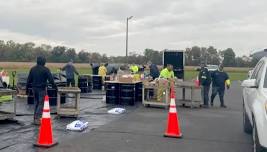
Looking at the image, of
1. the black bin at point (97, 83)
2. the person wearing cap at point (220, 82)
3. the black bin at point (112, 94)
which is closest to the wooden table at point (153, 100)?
the black bin at point (112, 94)

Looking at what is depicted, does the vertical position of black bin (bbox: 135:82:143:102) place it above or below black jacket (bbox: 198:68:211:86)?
below

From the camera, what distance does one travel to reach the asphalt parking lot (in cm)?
845

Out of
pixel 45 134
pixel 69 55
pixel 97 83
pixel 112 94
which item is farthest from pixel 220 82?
pixel 69 55

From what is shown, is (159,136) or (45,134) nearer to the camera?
(45,134)

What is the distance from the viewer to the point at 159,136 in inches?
388

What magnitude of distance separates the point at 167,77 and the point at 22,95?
22.6 ft

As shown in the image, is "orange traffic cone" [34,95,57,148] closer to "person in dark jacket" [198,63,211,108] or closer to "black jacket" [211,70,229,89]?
"person in dark jacket" [198,63,211,108]

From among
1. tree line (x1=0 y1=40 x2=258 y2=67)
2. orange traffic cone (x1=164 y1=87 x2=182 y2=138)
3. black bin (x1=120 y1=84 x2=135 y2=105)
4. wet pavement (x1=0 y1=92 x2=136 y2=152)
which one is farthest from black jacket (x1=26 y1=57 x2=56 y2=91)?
tree line (x1=0 y1=40 x2=258 y2=67)

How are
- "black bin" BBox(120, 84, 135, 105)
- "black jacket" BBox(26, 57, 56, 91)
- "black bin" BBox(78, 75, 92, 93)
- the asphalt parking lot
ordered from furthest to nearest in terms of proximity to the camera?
"black bin" BBox(78, 75, 92, 93)
"black bin" BBox(120, 84, 135, 105)
"black jacket" BBox(26, 57, 56, 91)
the asphalt parking lot

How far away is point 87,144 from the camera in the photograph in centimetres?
856

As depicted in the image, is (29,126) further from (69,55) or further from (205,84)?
(69,55)

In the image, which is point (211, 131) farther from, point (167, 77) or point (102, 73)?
point (102, 73)

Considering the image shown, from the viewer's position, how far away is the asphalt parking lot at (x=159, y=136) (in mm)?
8445

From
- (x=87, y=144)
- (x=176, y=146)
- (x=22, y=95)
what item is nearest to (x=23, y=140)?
(x=87, y=144)
